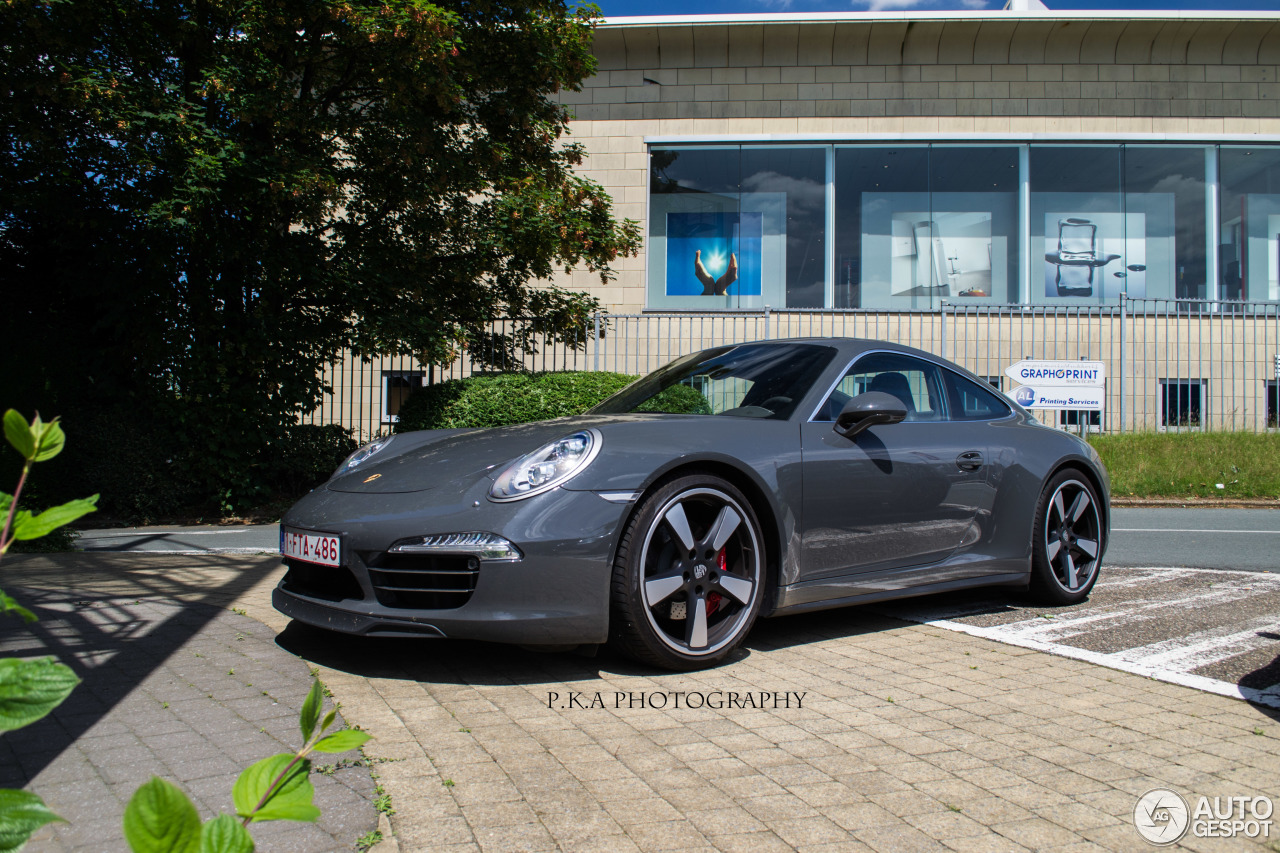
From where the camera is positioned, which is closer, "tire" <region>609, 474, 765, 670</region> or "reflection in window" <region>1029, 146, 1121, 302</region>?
"tire" <region>609, 474, 765, 670</region>

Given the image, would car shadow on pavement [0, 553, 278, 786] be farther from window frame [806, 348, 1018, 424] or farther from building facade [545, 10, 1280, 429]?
building facade [545, 10, 1280, 429]

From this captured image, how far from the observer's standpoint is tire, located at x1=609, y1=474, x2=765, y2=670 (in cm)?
314

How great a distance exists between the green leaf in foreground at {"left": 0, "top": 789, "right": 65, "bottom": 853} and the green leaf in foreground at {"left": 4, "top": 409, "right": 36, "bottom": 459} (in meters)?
0.27

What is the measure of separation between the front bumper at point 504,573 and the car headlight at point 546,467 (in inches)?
1.9

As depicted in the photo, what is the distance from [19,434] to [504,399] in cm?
908

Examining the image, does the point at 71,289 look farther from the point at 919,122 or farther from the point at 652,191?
the point at 919,122

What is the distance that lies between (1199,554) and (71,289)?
10265 mm

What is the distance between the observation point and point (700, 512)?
344 cm

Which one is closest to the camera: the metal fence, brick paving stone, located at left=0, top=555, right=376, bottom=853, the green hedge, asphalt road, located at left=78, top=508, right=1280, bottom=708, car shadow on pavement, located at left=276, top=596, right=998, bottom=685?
brick paving stone, located at left=0, top=555, right=376, bottom=853

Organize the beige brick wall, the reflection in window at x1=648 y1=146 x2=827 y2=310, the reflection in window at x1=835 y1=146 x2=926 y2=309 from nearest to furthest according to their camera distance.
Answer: the beige brick wall < the reflection in window at x1=835 y1=146 x2=926 y2=309 < the reflection in window at x1=648 y1=146 x2=827 y2=310

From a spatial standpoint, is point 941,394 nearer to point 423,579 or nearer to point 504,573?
point 504,573

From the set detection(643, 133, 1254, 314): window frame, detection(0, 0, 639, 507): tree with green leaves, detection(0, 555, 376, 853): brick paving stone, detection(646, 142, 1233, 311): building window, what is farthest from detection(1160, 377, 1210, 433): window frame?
detection(0, 555, 376, 853): brick paving stone

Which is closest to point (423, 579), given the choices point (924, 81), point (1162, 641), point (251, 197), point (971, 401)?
point (971, 401)

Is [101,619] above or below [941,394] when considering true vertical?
below
